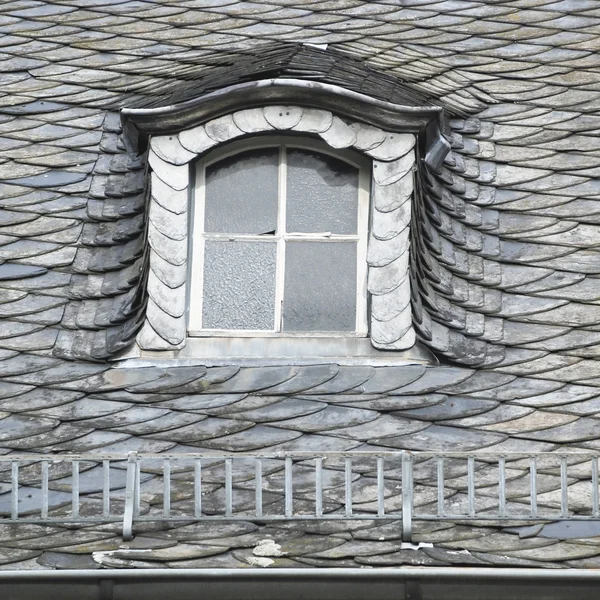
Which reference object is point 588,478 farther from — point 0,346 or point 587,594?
point 0,346

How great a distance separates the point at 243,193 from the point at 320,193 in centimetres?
40

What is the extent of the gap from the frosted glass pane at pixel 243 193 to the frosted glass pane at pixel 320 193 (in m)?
0.10

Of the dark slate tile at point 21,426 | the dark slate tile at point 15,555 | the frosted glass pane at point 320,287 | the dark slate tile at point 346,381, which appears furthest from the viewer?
the frosted glass pane at point 320,287

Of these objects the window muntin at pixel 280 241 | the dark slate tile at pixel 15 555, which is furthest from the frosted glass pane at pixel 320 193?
the dark slate tile at pixel 15 555

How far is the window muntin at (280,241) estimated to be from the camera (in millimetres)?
8750

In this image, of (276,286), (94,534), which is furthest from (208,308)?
(94,534)

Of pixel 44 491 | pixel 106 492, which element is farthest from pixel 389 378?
pixel 44 491

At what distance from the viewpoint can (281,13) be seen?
34.1 feet

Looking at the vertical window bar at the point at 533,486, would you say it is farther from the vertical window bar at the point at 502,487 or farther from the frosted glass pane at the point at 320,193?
the frosted glass pane at the point at 320,193

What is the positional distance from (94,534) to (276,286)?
1.86m

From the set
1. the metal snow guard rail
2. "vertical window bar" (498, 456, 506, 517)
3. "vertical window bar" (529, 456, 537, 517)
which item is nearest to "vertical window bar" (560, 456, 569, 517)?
the metal snow guard rail

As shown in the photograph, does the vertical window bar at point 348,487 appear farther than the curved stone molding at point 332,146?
No

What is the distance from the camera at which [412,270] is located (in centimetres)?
866

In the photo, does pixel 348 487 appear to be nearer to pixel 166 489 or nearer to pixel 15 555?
pixel 166 489
